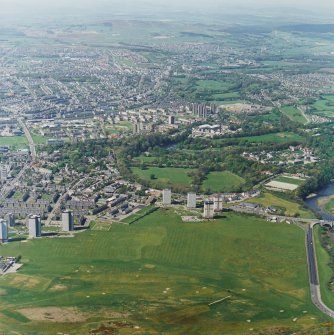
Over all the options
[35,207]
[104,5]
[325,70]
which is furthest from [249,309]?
[104,5]

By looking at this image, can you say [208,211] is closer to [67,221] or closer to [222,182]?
[222,182]

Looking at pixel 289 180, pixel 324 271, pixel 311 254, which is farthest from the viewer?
pixel 289 180

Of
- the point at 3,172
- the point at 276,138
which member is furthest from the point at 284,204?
the point at 3,172

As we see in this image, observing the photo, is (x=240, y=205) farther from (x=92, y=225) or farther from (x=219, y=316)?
(x=219, y=316)

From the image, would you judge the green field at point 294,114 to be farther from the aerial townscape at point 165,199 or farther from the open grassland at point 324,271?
the open grassland at point 324,271

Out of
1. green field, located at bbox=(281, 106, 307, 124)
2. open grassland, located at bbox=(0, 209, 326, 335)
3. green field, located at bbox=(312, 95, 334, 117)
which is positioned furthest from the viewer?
green field, located at bbox=(312, 95, 334, 117)

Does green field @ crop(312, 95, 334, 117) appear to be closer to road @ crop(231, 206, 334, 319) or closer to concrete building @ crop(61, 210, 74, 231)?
road @ crop(231, 206, 334, 319)

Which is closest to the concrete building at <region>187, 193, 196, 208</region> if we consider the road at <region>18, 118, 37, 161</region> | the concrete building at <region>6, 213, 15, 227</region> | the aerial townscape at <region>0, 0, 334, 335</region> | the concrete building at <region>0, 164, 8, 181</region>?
the aerial townscape at <region>0, 0, 334, 335</region>
